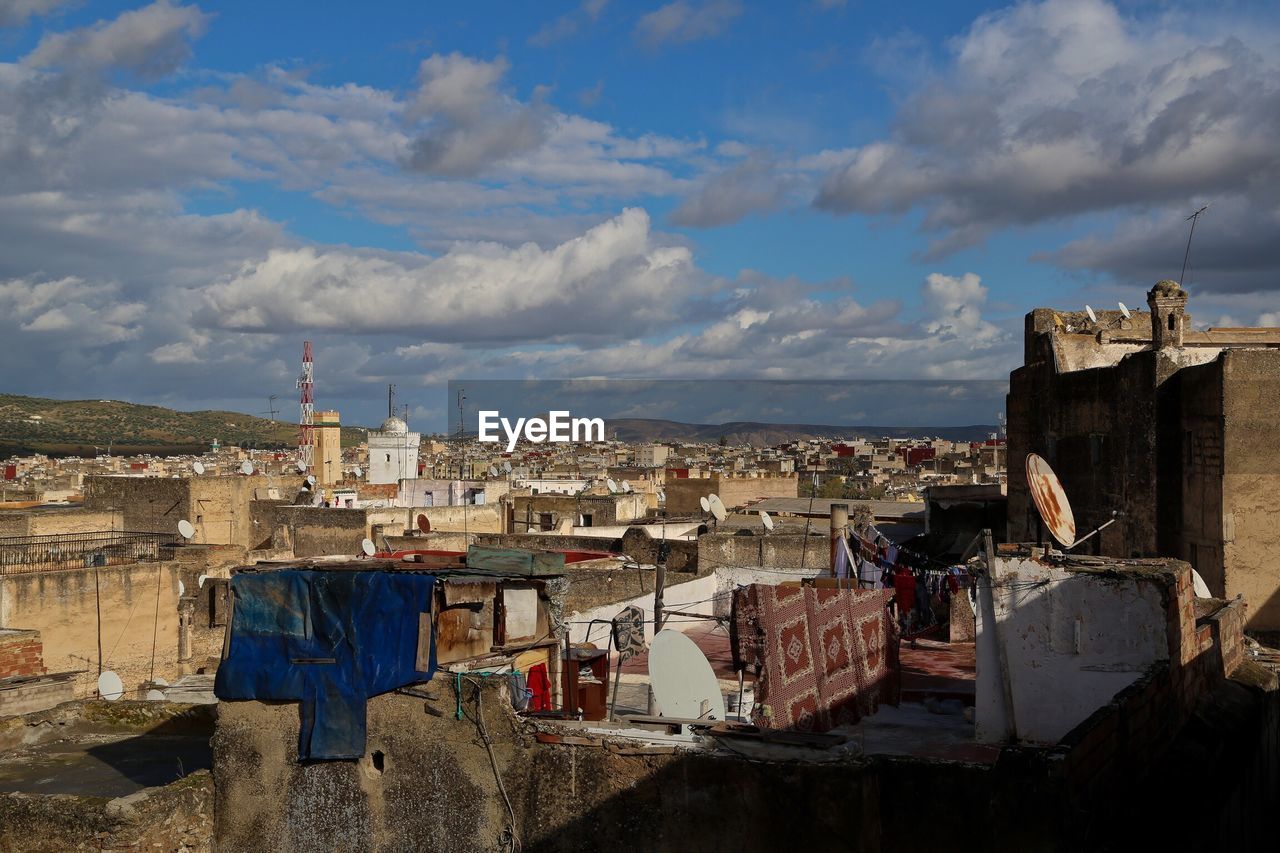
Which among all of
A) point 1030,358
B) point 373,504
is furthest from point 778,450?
point 1030,358

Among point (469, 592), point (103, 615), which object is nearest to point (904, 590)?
point (469, 592)

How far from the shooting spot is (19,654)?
1602 centimetres

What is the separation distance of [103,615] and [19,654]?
5.75 m

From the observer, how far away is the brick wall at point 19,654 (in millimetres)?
15844

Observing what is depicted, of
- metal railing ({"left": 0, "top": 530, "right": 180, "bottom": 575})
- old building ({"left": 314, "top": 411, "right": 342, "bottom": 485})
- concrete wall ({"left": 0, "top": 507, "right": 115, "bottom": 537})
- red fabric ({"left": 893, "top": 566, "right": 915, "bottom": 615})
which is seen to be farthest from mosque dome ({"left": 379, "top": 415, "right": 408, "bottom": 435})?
red fabric ({"left": 893, "top": 566, "right": 915, "bottom": 615})

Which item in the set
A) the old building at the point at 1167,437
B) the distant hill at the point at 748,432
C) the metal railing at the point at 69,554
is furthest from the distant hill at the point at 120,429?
the old building at the point at 1167,437

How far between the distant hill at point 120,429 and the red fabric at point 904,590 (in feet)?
420

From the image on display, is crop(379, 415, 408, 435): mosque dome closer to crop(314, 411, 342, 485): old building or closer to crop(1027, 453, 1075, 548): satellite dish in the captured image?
crop(314, 411, 342, 485): old building

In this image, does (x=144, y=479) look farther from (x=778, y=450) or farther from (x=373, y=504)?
(x=778, y=450)

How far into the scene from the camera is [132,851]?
1023cm

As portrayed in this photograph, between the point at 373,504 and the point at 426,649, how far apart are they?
34.2 metres

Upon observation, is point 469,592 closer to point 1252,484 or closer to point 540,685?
point 540,685

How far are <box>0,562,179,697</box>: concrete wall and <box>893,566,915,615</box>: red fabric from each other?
12.4 meters

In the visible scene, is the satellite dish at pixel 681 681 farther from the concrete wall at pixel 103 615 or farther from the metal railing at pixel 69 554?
the metal railing at pixel 69 554
